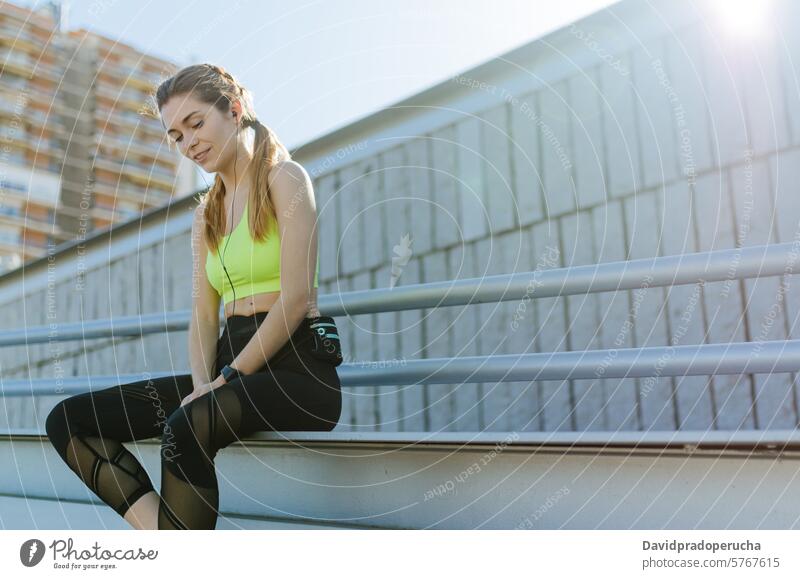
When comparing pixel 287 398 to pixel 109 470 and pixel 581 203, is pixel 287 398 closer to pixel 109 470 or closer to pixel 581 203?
pixel 109 470

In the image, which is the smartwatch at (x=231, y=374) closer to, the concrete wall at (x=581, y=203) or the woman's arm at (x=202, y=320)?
the woman's arm at (x=202, y=320)

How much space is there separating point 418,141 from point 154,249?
276 centimetres

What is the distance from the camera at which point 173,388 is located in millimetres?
1765

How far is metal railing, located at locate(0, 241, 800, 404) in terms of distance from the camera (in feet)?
4.34

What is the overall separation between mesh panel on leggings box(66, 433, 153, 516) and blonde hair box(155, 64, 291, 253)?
51cm

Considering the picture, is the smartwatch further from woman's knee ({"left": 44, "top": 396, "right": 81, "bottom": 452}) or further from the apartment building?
the apartment building

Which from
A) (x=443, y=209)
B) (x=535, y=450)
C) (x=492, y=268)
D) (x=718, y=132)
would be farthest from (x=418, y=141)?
(x=535, y=450)

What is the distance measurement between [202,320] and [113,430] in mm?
338

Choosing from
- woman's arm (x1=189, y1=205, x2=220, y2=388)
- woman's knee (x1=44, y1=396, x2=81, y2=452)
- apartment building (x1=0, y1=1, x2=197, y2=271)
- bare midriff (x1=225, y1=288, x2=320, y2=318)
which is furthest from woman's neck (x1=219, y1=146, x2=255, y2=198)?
apartment building (x1=0, y1=1, x2=197, y2=271)

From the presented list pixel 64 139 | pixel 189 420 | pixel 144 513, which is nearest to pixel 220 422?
pixel 189 420

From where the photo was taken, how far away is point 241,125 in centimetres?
181

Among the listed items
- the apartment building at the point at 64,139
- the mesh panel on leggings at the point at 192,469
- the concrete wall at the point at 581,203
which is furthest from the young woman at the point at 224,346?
the apartment building at the point at 64,139

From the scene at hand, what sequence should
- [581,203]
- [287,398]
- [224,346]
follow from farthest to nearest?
[581,203], [224,346], [287,398]

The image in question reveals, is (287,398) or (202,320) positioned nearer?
(287,398)
